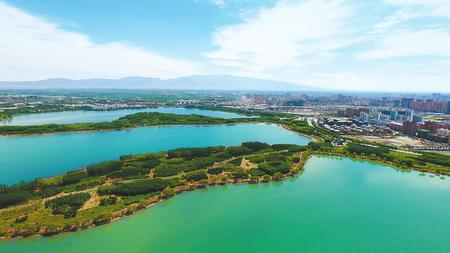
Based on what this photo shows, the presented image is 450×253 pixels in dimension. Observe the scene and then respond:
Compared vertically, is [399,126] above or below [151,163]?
above

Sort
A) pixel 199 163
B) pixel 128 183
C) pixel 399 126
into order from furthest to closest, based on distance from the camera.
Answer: pixel 399 126, pixel 199 163, pixel 128 183

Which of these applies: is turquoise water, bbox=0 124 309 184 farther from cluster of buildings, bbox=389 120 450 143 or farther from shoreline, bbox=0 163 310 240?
cluster of buildings, bbox=389 120 450 143

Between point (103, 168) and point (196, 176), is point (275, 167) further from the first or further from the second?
point (103, 168)

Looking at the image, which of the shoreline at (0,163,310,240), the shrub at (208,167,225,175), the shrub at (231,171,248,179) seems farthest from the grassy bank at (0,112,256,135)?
the shoreline at (0,163,310,240)


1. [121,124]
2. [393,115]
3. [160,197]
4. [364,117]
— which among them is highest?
[393,115]

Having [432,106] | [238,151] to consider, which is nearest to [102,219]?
[238,151]

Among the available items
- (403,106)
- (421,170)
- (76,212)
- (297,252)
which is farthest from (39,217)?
(403,106)

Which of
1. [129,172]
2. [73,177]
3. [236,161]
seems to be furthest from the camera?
[236,161]
